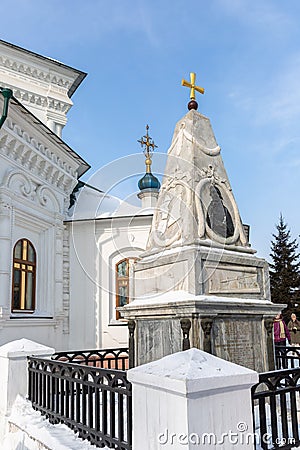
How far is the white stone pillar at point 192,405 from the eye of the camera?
230 centimetres

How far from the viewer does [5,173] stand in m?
8.84

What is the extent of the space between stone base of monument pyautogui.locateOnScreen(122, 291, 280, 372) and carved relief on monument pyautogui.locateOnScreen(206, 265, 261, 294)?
0.49 feet

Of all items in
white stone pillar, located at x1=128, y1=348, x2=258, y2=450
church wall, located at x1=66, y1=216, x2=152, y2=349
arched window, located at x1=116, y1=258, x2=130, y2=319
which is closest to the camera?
white stone pillar, located at x1=128, y1=348, x2=258, y2=450

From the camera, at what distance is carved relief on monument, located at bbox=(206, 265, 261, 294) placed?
5.08 meters

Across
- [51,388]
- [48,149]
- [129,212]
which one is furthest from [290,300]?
[51,388]

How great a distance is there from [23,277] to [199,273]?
577 cm

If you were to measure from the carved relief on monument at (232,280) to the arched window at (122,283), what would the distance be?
5.58 m

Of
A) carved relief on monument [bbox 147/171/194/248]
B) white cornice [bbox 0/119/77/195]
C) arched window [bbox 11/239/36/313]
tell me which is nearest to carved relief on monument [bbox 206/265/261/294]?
carved relief on monument [bbox 147/171/194/248]

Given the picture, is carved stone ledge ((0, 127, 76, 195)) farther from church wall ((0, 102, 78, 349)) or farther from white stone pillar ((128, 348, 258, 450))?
white stone pillar ((128, 348, 258, 450))

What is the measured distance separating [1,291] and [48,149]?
3.81m

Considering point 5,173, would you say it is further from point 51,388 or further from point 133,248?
point 51,388

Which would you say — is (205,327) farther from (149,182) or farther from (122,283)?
(149,182)

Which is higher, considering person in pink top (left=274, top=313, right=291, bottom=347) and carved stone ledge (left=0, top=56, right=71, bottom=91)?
carved stone ledge (left=0, top=56, right=71, bottom=91)

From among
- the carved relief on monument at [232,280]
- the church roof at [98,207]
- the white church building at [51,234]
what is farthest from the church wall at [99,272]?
the carved relief on monument at [232,280]
